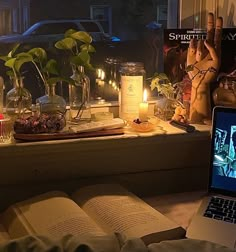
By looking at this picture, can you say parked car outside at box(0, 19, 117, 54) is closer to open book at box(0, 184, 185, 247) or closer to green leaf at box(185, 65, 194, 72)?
green leaf at box(185, 65, 194, 72)

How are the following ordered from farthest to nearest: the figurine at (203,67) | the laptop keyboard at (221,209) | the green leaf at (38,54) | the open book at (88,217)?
the figurine at (203,67)
the green leaf at (38,54)
the laptop keyboard at (221,209)
the open book at (88,217)

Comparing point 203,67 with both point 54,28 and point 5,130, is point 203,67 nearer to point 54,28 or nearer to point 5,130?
point 54,28

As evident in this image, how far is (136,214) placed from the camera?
133cm

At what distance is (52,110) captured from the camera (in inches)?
63.6

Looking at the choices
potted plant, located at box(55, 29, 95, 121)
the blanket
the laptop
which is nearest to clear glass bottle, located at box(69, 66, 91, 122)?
potted plant, located at box(55, 29, 95, 121)

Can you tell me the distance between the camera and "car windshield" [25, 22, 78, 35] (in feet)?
5.80

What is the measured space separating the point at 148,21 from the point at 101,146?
2.03 ft

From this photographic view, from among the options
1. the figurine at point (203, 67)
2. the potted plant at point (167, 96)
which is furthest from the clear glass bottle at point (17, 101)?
the figurine at point (203, 67)

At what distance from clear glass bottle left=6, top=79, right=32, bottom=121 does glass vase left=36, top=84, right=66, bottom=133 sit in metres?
0.04

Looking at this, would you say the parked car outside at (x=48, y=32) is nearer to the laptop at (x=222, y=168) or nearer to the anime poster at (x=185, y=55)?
the anime poster at (x=185, y=55)

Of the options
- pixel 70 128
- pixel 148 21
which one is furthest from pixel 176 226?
pixel 148 21

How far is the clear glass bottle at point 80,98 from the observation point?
1675mm

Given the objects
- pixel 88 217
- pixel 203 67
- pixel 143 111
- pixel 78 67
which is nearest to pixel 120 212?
pixel 88 217

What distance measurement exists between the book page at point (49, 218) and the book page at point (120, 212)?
1.8 inches
